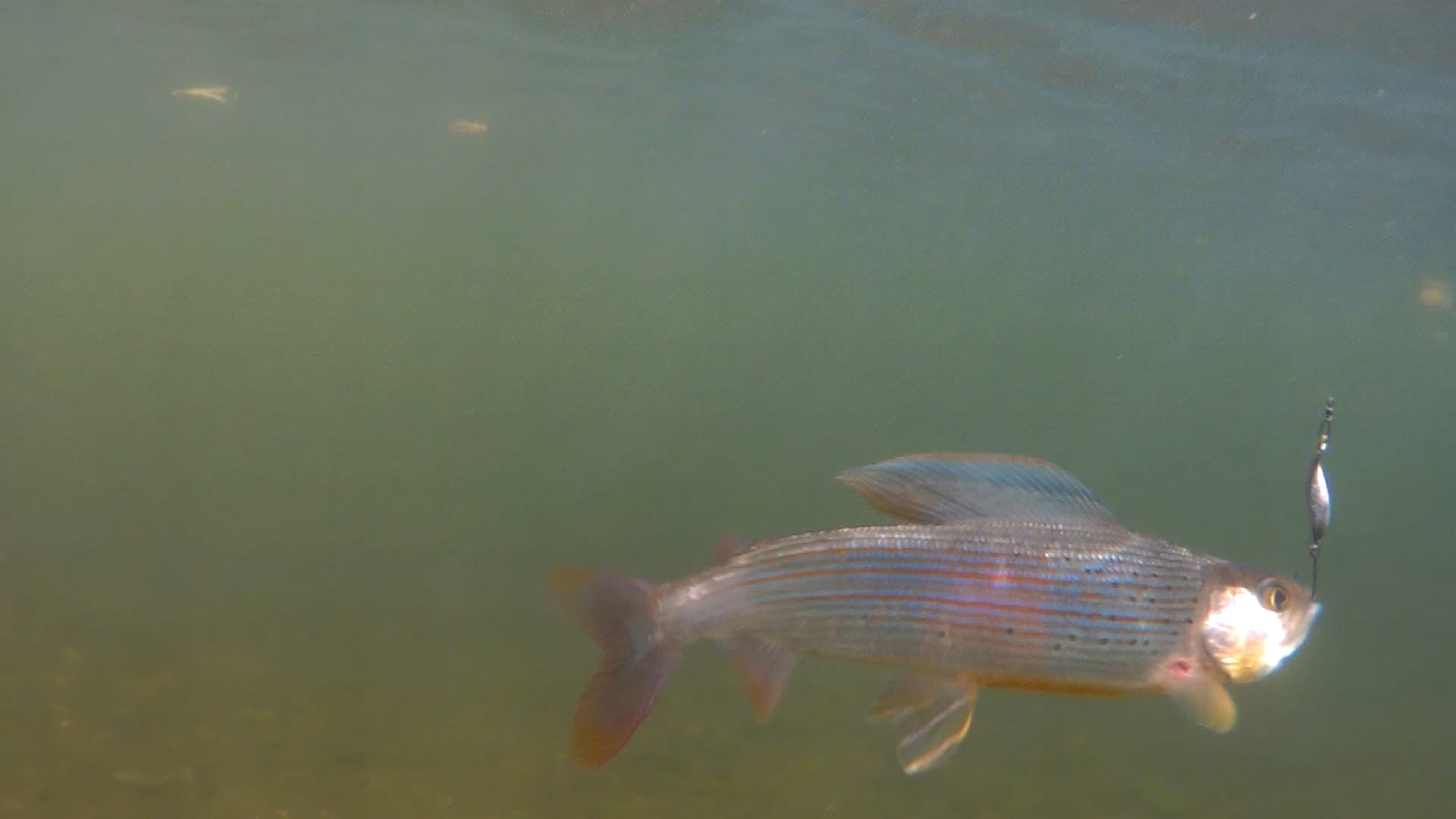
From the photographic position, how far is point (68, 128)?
43000 millimetres

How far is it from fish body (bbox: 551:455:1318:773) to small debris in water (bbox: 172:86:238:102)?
34.3 m

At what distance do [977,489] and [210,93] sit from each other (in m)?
36.6

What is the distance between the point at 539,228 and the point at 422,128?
3488 cm

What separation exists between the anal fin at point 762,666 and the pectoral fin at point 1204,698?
101 centimetres

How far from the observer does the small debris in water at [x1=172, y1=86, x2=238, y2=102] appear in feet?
103

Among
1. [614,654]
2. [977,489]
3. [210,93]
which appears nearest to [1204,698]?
[977,489]

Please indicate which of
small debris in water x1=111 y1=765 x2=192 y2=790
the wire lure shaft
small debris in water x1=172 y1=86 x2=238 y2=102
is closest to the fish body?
the wire lure shaft

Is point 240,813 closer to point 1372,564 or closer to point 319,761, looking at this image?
point 319,761

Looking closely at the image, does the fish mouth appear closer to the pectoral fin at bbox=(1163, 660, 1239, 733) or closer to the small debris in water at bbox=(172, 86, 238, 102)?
the pectoral fin at bbox=(1163, 660, 1239, 733)

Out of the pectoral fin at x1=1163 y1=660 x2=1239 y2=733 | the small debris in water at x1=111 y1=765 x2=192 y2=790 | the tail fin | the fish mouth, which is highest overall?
the fish mouth

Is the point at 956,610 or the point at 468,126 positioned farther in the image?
the point at 468,126

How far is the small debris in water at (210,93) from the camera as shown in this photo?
3131 centimetres

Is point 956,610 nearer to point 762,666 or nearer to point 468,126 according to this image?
point 762,666

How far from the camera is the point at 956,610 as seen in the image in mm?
2463
